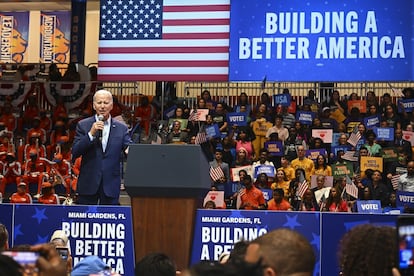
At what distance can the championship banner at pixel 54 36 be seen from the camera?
2466 cm

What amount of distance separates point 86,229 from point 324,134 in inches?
400

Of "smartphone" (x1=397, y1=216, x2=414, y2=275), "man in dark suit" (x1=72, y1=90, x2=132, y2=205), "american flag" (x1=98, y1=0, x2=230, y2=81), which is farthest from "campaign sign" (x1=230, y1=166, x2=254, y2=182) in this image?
"smartphone" (x1=397, y1=216, x2=414, y2=275)

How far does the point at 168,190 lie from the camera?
600 centimetres

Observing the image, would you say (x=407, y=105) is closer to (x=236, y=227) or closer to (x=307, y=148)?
(x=307, y=148)

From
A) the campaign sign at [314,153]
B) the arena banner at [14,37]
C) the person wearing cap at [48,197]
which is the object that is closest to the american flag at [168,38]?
the person wearing cap at [48,197]

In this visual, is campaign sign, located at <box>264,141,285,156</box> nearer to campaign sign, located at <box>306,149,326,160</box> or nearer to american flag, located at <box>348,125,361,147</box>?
campaign sign, located at <box>306,149,326,160</box>

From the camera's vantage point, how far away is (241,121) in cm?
1766

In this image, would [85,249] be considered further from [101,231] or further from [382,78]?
[382,78]

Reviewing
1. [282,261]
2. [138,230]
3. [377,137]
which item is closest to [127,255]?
[138,230]

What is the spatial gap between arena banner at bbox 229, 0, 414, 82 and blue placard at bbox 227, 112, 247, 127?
482cm

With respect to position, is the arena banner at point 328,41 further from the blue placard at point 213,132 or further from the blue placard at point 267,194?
the blue placard at point 213,132

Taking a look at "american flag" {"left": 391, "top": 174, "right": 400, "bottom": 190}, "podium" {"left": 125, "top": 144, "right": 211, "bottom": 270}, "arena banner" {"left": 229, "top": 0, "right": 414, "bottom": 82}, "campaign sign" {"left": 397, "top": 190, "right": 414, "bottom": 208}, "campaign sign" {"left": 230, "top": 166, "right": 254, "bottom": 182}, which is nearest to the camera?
"podium" {"left": 125, "top": 144, "right": 211, "bottom": 270}

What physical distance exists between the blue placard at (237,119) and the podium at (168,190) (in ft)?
37.9

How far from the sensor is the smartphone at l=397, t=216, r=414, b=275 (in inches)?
109
